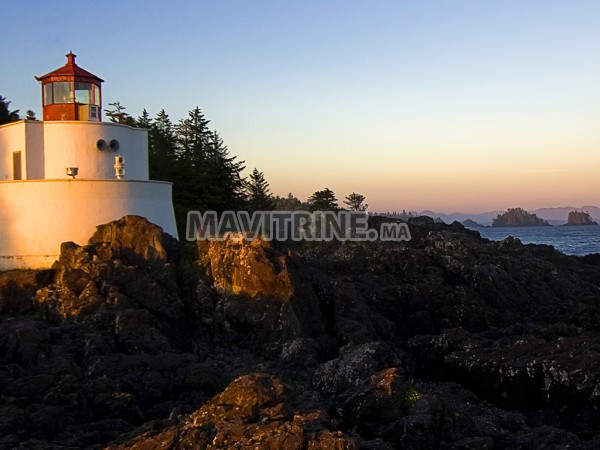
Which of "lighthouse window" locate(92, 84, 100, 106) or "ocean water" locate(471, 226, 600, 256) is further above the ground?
"lighthouse window" locate(92, 84, 100, 106)

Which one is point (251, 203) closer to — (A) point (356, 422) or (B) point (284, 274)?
(B) point (284, 274)

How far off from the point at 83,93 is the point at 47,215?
18.7 feet

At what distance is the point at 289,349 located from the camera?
54.6 feet

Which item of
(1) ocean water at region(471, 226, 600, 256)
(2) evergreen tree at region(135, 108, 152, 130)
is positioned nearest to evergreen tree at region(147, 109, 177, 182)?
(2) evergreen tree at region(135, 108, 152, 130)

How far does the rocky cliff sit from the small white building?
134cm

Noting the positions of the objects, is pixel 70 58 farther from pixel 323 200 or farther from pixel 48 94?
pixel 323 200

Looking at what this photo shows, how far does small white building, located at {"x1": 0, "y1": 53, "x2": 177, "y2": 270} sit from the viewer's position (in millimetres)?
21078

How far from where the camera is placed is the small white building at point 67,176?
21078mm

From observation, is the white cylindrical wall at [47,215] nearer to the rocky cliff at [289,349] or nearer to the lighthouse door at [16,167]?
the rocky cliff at [289,349]

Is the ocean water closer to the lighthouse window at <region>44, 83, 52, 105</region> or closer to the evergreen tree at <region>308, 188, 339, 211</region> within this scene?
the evergreen tree at <region>308, 188, 339, 211</region>

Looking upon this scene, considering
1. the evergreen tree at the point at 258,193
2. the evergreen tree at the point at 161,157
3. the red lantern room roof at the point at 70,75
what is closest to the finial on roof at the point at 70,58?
the red lantern room roof at the point at 70,75

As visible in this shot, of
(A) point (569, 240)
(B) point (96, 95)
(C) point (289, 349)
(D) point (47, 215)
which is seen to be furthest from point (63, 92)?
(A) point (569, 240)

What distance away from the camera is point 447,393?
52.1 ft

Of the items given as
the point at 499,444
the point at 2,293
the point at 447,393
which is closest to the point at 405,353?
the point at 447,393
